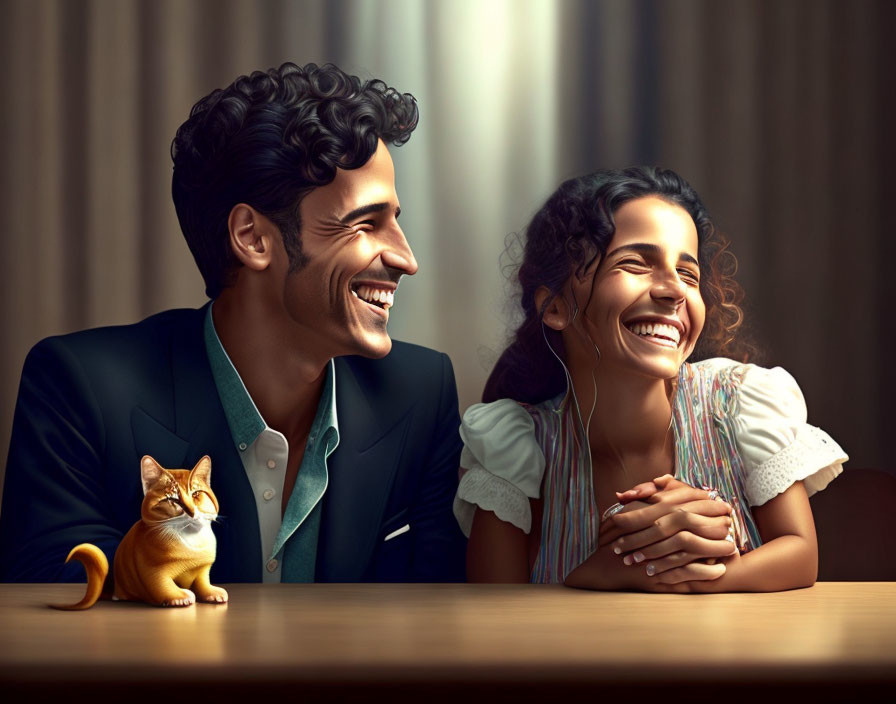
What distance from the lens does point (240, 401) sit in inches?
57.7

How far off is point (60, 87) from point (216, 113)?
70 cm

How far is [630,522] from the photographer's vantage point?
4.00ft

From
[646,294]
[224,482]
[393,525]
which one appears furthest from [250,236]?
[646,294]

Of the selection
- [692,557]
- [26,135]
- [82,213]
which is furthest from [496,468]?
[26,135]

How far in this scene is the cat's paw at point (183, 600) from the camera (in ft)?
3.49

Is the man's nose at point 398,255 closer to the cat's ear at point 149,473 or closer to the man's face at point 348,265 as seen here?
the man's face at point 348,265

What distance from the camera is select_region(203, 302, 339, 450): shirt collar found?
4.75 ft

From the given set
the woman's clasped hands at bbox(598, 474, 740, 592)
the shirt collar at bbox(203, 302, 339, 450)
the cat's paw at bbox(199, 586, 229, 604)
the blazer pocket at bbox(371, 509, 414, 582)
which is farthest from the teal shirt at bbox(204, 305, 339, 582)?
the woman's clasped hands at bbox(598, 474, 740, 592)

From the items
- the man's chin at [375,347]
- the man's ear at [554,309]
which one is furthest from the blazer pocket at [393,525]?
the man's ear at [554,309]

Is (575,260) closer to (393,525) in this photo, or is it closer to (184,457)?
(393,525)

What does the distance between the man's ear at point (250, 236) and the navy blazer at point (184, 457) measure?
14 centimetres

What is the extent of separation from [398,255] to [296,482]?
0.35m

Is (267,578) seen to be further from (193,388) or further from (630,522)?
(630,522)

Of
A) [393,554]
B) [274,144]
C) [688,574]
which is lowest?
[393,554]
